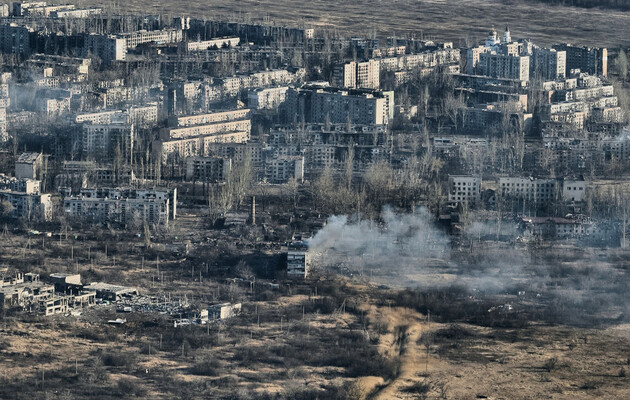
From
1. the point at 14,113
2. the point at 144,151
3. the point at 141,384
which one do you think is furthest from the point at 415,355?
the point at 14,113

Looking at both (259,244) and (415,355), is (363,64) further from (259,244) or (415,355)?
(415,355)

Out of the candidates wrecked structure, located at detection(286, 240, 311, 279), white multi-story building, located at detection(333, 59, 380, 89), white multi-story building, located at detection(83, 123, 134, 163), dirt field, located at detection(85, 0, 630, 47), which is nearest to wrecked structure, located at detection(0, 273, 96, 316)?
wrecked structure, located at detection(286, 240, 311, 279)

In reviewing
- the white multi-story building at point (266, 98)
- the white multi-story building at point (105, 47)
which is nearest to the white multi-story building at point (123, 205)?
the white multi-story building at point (266, 98)

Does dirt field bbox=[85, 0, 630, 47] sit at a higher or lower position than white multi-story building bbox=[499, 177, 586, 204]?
higher

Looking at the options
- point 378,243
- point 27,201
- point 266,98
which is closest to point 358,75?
point 266,98

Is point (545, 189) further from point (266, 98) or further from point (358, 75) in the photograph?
point (358, 75)

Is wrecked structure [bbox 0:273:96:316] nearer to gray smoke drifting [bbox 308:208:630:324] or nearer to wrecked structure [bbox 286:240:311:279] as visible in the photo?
wrecked structure [bbox 286:240:311:279]

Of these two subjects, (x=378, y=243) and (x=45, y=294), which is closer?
(x=45, y=294)

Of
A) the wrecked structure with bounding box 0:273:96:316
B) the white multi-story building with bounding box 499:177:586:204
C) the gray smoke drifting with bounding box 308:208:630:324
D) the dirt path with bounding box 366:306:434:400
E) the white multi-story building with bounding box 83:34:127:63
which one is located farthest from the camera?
the white multi-story building with bounding box 83:34:127:63

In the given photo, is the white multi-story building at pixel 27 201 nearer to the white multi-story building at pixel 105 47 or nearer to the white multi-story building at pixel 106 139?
the white multi-story building at pixel 106 139
